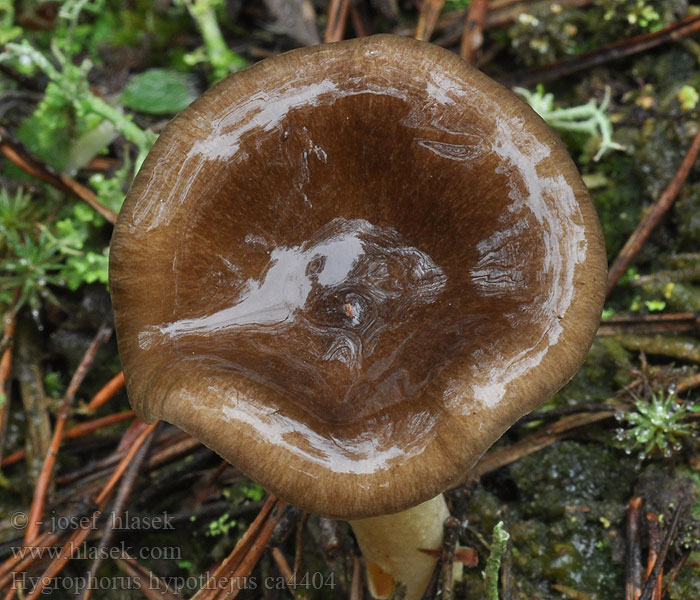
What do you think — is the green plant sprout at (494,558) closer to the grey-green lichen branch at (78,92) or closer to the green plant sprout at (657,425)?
the green plant sprout at (657,425)

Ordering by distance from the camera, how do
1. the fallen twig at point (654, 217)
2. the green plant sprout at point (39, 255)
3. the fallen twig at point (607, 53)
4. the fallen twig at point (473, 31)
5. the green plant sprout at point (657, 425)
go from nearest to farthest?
the green plant sprout at point (657, 425) → the fallen twig at point (654, 217) → the green plant sprout at point (39, 255) → the fallen twig at point (607, 53) → the fallen twig at point (473, 31)

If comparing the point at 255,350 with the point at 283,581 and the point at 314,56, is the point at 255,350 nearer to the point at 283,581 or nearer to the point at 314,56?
the point at 314,56

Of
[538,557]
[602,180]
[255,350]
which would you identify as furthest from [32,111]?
[538,557]

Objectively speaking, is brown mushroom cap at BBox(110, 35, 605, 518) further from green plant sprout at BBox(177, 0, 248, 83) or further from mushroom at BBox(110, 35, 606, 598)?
green plant sprout at BBox(177, 0, 248, 83)

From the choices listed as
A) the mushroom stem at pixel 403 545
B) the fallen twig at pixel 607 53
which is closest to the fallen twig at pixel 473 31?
the fallen twig at pixel 607 53

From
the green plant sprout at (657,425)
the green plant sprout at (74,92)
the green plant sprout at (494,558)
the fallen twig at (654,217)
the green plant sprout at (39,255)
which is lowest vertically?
the green plant sprout at (494,558)

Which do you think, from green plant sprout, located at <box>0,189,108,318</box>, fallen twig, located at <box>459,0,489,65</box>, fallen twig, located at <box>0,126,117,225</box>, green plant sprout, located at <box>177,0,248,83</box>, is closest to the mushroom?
green plant sprout, located at <box>0,189,108,318</box>

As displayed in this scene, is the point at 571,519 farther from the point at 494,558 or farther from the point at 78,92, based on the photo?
the point at 78,92
